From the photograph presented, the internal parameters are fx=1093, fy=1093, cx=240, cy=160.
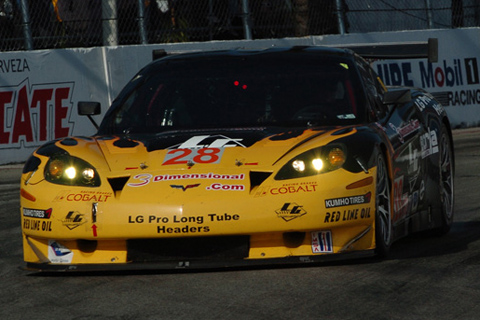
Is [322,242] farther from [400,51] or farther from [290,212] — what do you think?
[400,51]

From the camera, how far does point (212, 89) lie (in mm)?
6875

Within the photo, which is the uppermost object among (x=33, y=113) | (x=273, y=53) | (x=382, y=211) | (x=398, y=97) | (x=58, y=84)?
(x=273, y=53)

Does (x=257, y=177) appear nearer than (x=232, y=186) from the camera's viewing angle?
No

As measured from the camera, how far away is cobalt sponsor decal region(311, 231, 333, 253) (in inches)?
214

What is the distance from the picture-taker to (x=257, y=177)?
5543 mm

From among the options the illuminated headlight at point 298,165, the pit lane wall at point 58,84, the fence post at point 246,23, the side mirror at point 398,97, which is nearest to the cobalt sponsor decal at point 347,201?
the illuminated headlight at point 298,165

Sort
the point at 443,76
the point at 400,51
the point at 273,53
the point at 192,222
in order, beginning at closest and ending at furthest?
the point at 192,222
the point at 273,53
the point at 400,51
the point at 443,76

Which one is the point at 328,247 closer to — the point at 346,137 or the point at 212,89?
the point at 346,137

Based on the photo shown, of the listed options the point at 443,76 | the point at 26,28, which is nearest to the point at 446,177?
the point at 26,28

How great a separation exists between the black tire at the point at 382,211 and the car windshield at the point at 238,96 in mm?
655

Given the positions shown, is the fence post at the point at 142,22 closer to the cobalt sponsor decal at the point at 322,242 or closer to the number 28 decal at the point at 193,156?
the number 28 decal at the point at 193,156

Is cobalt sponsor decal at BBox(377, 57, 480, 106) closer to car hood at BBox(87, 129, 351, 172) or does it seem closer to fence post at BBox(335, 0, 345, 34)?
fence post at BBox(335, 0, 345, 34)

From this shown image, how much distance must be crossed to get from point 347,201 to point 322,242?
24 cm

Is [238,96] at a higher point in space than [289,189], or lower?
higher
